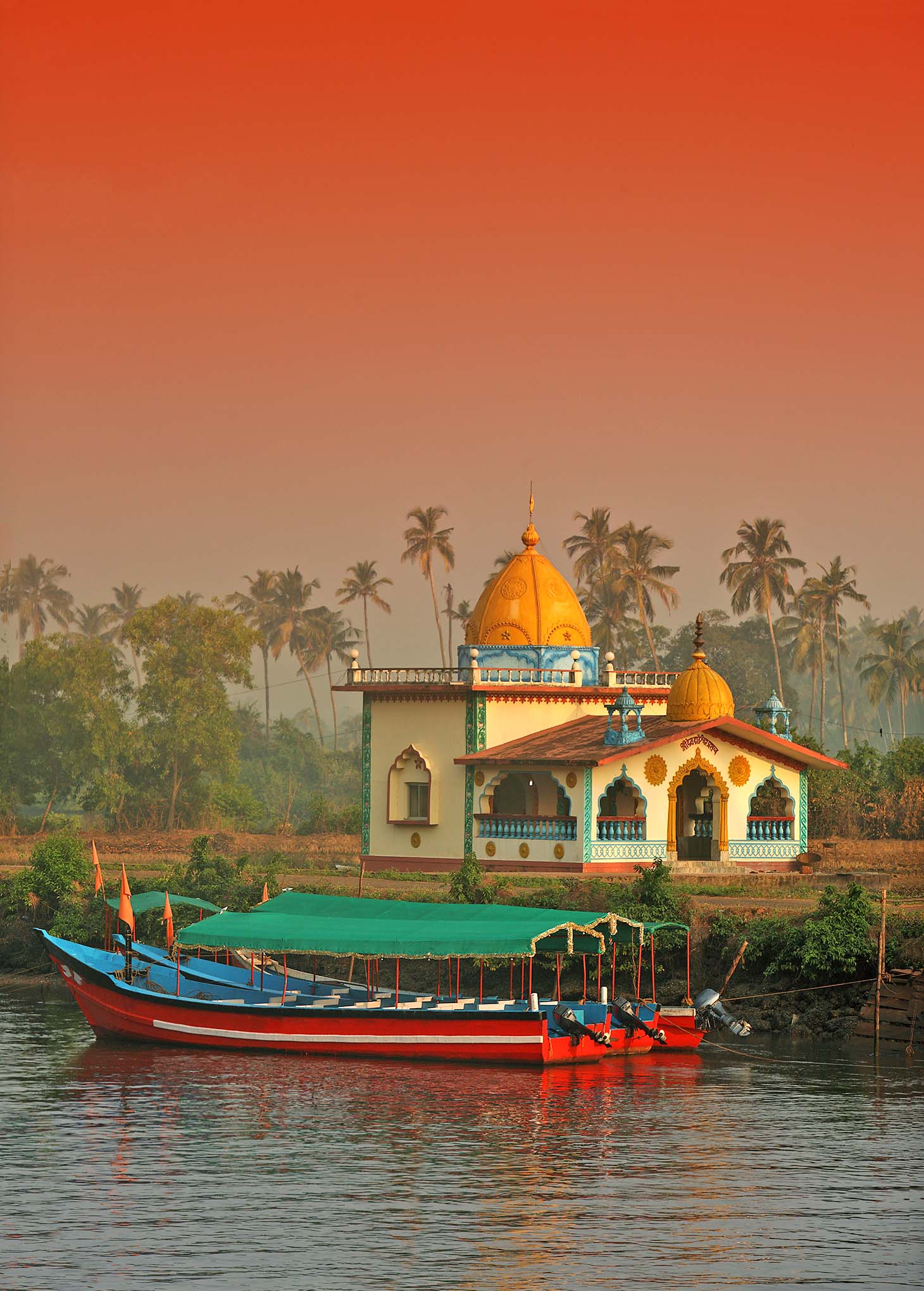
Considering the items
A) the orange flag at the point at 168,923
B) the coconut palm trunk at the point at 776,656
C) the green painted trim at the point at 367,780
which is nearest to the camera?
the orange flag at the point at 168,923

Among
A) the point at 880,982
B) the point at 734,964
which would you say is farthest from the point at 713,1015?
the point at 880,982

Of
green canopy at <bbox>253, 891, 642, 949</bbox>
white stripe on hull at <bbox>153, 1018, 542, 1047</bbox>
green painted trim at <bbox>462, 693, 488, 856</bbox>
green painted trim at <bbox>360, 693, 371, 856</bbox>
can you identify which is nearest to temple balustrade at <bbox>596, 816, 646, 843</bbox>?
green painted trim at <bbox>462, 693, 488, 856</bbox>

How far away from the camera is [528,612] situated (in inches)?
2175

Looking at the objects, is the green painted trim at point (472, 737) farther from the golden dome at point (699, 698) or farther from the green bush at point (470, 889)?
the green bush at point (470, 889)

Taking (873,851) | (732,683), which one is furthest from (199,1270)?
(732,683)

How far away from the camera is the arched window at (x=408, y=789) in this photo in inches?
2133

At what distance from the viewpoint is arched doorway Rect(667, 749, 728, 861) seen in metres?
51.1

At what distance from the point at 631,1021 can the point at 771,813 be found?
1840 centimetres

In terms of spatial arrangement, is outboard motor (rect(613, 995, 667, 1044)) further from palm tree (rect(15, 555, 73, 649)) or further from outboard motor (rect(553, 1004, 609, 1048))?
palm tree (rect(15, 555, 73, 649))

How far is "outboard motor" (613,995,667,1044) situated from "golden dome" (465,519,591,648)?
1961 cm

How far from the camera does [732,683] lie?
328 ft

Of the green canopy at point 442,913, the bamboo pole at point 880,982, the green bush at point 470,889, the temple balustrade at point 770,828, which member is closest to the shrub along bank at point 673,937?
the green bush at point 470,889

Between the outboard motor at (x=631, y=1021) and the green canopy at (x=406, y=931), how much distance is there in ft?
4.89

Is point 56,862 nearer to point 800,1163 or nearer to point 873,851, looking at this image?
point 873,851
